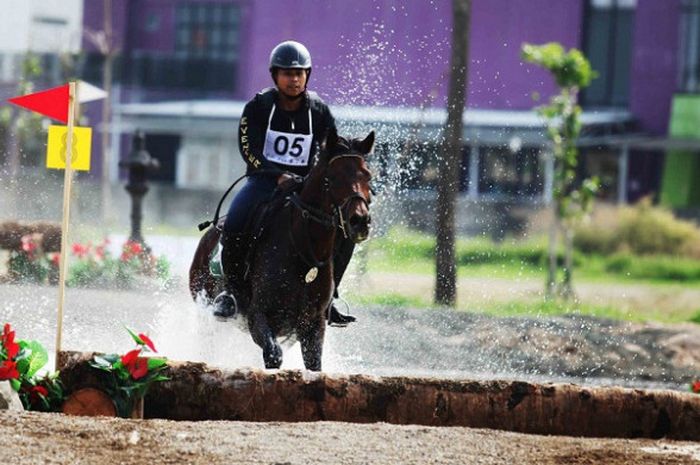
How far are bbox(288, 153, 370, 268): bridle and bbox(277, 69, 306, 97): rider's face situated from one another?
Result: 69 centimetres

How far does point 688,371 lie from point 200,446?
10675 millimetres

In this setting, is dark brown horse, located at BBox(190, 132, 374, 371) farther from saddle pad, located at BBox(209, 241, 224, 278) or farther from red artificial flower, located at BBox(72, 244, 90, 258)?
red artificial flower, located at BBox(72, 244, 90, 258)

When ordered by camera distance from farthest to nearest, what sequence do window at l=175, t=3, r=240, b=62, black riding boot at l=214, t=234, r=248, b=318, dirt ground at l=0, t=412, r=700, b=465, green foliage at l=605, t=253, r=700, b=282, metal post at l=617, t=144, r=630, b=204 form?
1. window at l=175, t=3, r=240, b=62
2. metal post at l=617, t=144, r=630, b=204
3. green foliage at l=605, t=253, r=700, b=282
4. black riding boot at l=214, t=234, r=248, b=318
5. dirt ground at l=0, t=412, r=700, b=465

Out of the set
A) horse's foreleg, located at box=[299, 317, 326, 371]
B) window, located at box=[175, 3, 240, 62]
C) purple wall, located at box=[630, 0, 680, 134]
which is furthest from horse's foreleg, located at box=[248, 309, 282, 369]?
window, located at box=[175, 3, 240, 62]

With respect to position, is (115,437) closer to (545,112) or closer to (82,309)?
(82,309)

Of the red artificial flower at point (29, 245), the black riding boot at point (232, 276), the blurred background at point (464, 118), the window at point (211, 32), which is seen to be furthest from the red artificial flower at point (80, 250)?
the window at point (211, 32)

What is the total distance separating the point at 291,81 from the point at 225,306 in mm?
1647

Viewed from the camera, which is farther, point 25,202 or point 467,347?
point 25,202

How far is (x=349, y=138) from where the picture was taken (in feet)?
Result: 34.4

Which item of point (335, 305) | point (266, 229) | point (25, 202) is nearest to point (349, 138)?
point (266, 229)

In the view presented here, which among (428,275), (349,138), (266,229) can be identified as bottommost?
(428,275)

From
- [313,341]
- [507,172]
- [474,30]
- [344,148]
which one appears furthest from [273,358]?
[474,30]

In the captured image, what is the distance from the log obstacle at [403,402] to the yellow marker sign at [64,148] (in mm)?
1567

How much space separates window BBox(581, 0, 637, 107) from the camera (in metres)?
48.5
